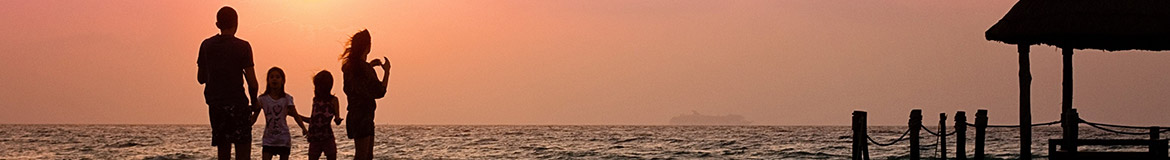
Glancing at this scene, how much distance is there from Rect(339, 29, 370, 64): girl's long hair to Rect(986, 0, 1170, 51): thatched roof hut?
32.7ft

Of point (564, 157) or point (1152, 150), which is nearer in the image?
point (1152, 150)

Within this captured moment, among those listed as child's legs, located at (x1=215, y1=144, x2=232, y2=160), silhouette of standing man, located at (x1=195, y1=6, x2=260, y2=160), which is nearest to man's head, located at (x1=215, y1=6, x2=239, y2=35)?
silhouette of standing man, located at (x1=195, y1=6, x2=260, y2=160)

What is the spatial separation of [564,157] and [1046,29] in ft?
120

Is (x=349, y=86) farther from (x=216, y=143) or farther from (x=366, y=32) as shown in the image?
(x=216, y=143)

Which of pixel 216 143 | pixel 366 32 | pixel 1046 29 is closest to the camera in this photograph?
pixel 216 143

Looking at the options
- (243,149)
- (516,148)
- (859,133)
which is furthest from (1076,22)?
(516,148)

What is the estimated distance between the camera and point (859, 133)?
Result: 20.9 metres

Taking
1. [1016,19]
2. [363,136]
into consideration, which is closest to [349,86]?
[363,136]

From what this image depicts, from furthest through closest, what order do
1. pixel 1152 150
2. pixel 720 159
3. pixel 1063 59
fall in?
pixel 720 159, pixel 1063 59, pixel 1152 150

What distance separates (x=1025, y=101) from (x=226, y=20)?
12217mm

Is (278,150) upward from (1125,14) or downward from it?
downward

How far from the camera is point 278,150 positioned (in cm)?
1234

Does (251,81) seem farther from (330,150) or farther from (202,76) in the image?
(330,150)

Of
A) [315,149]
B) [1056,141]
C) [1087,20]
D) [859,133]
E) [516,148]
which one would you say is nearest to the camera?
[315,149]
